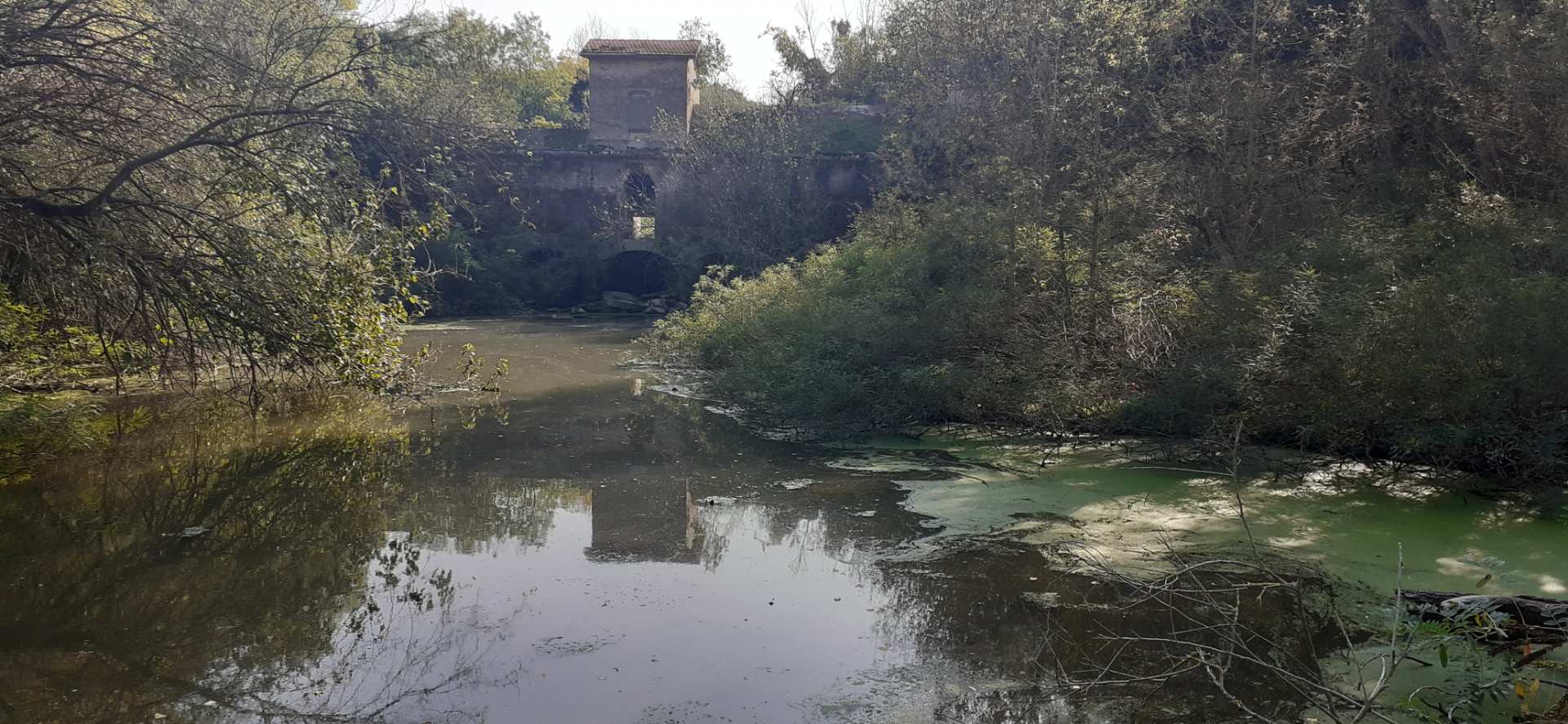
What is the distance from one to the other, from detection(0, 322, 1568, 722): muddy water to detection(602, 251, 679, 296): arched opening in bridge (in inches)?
912

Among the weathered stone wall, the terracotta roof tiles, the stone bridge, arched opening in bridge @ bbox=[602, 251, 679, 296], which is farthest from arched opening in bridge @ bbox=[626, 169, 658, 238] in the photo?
the terracotta roof tiles

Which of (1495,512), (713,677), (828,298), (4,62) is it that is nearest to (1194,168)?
(828,298)

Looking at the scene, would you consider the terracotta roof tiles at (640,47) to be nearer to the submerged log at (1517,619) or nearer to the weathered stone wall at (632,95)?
the weathered stone wall at (632,95)

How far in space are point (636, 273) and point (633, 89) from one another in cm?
555

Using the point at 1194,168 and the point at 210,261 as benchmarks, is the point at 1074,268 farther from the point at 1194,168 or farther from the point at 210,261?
the point at 210,261

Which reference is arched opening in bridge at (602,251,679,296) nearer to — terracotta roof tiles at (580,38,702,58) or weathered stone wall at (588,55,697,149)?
weathered stone wall at (588,55,697,149)

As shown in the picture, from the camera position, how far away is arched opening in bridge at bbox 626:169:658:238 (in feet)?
111

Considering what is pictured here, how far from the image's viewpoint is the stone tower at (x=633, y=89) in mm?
35312

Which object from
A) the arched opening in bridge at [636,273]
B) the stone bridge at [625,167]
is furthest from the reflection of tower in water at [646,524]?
the arched opening in bridge at [636,273]

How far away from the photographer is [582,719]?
4797 millimetres

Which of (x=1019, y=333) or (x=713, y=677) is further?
(x=1019, y=333)

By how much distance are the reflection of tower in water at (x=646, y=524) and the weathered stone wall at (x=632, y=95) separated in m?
27.2

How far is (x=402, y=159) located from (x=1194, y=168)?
8.37 meters

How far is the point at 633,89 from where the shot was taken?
35.5 m
